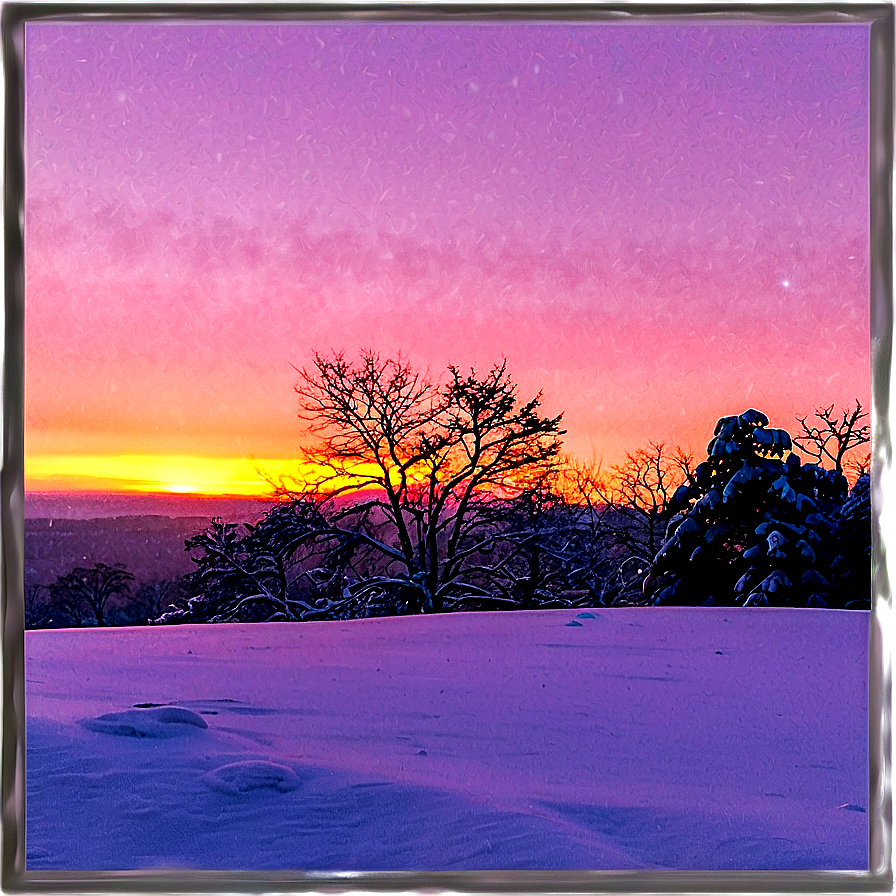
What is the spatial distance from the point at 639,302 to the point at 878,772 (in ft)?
4.02

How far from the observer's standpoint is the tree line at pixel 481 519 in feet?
7.31

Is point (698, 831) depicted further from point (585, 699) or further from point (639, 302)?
point (639, 302)

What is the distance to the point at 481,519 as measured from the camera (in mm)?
2254

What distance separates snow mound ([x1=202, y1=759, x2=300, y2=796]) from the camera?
7.16 ft

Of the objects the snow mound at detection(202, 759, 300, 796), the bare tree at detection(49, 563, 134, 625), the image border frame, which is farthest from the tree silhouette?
the image border frame

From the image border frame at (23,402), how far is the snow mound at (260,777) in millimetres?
197

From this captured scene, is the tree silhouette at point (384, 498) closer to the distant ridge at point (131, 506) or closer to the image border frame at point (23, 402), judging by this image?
the distant ridge at point (131, 506)

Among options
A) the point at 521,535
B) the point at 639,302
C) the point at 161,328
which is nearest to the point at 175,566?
the point at 161,328

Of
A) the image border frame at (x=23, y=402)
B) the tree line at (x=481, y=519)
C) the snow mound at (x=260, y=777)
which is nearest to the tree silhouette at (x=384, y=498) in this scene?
the tree line at (x=481, y=519)

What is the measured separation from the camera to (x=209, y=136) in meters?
2.26

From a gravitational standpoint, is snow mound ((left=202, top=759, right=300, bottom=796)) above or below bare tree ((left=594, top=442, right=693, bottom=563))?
below

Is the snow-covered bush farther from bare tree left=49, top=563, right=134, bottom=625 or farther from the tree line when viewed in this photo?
bare tree left=49, top=563, right=134, bottom=625

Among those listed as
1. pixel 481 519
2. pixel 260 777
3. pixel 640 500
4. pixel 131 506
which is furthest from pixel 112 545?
pixel 640 500

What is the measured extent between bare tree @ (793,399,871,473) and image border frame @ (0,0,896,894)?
0.12ft
